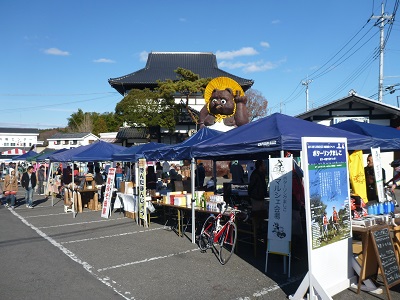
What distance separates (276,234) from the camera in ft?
17.3

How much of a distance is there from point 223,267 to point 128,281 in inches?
63.4

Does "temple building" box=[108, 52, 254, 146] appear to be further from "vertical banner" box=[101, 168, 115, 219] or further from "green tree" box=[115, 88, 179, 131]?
"vertical banner" box=[101, 168, 115, 219]

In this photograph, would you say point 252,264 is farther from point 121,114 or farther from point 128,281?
point 121,114

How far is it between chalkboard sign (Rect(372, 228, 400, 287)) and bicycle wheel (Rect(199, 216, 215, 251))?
10.1 ft

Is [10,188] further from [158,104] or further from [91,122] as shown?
[91,122]

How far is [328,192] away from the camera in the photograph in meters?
4.27

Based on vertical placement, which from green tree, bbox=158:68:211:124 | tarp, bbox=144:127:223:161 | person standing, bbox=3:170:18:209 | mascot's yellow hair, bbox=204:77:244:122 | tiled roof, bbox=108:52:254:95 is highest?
tiled roof, bbox=108:52:254:95

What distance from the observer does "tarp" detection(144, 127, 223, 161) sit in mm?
7893

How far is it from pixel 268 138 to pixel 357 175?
2412 millimetres

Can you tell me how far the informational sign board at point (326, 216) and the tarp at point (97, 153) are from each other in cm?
932

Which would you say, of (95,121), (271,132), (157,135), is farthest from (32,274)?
(95,121)

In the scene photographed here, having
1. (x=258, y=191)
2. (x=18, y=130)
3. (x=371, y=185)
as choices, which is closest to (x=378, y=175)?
(x=371, y=185)

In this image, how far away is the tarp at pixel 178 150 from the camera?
7.89 metres

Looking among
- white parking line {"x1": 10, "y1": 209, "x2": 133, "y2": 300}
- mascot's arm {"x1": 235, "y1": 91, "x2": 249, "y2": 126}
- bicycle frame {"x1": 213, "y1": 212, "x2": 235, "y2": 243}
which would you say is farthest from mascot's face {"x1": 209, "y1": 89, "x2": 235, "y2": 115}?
bicycle frame {"x1": 213, "y1": 212, "x2": 235, "y2": 243}
